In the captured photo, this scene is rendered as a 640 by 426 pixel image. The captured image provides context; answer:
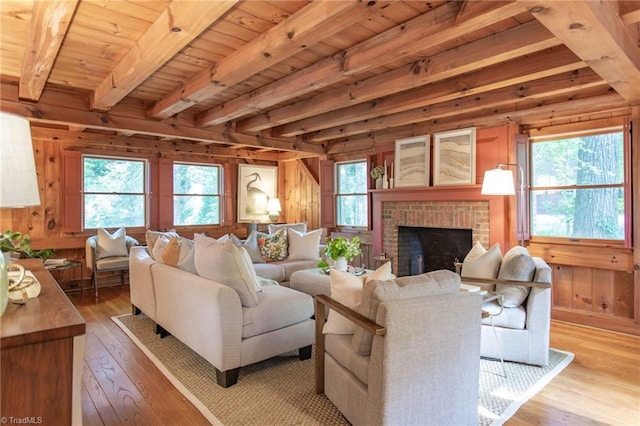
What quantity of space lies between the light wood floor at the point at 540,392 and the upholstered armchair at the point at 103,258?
1797 millimetres

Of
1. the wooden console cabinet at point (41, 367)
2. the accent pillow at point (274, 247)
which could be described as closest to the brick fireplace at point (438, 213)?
the accent pillow at point (274, 247)

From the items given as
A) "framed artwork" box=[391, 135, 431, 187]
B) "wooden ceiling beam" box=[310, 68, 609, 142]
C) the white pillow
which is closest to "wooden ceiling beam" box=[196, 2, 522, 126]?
"wooden ceiling beam" box=[310, 68, 609, 142]

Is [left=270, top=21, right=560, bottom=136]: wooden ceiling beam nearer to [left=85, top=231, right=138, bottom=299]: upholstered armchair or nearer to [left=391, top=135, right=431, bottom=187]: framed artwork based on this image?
[left=391, top=135, right=431, bottom=187]: framed artwork

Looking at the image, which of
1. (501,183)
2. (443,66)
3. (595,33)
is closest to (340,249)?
(501,183)

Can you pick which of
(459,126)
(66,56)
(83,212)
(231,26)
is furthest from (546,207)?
(83,212)

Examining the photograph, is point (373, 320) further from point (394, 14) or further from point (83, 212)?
point (83, 212)

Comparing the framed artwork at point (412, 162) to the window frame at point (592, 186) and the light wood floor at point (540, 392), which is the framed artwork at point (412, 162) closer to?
the window frame at point (592, 186)

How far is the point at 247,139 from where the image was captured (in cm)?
544

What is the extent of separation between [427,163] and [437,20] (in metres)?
2.89

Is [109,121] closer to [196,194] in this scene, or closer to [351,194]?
[196,194]

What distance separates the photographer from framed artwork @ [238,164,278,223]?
284 inches

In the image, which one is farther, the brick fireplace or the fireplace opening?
the fireplace opening

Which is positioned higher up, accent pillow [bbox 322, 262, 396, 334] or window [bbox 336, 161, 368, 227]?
window [bbox 336, 161, 368, 227]

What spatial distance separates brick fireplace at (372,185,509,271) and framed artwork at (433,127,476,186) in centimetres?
12
